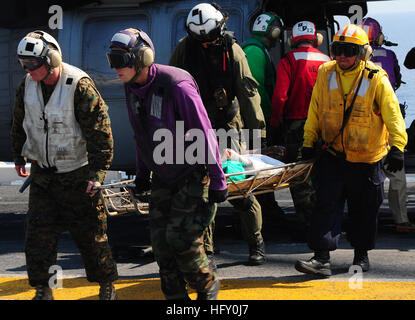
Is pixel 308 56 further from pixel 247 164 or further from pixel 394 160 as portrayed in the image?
pixel 394 160

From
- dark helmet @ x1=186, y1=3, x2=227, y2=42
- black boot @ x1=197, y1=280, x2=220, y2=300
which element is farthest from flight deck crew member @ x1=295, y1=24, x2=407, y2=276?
black boot @ x1=197, y1=280, x2=220, y2=300

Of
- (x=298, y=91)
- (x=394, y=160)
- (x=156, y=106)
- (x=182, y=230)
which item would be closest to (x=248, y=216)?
(x=394, y=160)

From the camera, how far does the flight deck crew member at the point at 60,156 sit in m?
4.83

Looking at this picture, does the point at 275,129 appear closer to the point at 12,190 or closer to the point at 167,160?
the point at 167,160

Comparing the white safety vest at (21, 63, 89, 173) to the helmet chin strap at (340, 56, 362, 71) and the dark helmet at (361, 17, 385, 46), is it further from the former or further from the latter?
the dark helmet at (361, 17, 385, 46)

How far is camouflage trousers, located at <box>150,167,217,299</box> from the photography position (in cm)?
440

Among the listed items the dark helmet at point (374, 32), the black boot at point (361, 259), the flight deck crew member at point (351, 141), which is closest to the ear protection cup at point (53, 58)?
the flight deck crew member at point (351, 141)

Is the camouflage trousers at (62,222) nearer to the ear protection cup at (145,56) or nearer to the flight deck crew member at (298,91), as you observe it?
the ear protection cup at (145,56)

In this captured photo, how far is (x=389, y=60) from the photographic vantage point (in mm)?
8016

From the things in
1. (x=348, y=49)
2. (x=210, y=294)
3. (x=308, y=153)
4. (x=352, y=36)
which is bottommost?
(x=210, y=294)

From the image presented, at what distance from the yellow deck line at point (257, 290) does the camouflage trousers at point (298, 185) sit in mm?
1505

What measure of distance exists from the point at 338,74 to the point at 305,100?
1407mm

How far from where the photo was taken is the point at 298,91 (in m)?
7.05

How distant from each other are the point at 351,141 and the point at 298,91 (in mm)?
1553
